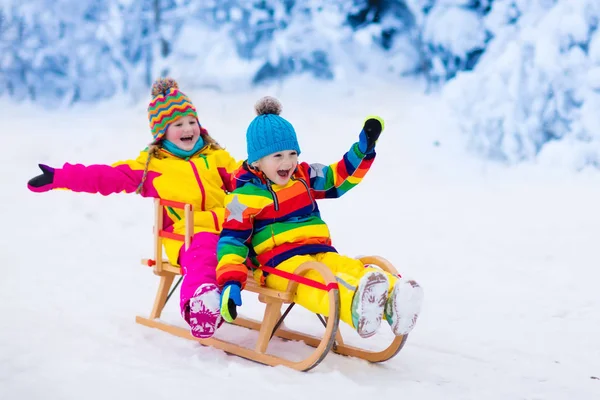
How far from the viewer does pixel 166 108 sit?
3.00m

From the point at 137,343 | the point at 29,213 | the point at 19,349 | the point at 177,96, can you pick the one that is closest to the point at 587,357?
the point at 137,343

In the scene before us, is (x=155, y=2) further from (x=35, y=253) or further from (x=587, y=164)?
(x=587, y=164)

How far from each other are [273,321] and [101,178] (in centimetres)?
95

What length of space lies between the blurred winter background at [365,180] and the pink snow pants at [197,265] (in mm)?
230

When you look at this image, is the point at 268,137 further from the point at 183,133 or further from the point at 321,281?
the point at 183,133

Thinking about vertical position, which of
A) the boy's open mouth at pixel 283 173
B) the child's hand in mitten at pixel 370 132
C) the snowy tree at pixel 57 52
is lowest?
the boy's open mouth at pixel 283 173

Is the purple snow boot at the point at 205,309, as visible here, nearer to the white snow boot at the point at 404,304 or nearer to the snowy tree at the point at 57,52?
the white snow boot at the point at 404,304

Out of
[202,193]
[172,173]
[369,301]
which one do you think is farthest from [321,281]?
[172,173]

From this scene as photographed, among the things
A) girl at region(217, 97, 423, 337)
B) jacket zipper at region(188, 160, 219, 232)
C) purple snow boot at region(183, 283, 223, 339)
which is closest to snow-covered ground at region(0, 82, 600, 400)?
purple snow boot at region(183, 283, 223, 339)

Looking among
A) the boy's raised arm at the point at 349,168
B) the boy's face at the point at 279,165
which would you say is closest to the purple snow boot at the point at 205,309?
the boy's face at the point at 279,165

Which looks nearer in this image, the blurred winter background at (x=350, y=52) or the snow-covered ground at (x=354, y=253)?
the snow-covered ground at (x=354, y=253)

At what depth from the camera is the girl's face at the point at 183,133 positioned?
119 inches

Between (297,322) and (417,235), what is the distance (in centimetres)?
177

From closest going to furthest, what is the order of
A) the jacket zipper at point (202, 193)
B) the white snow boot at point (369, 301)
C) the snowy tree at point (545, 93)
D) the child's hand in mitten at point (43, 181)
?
1. the white snow boot at point (369, 301)
2. the child's hand in mitten at point (43, 181)
3. the jacket zipper at point (202, 193)
4. the snowy tree at point (545, 93)
